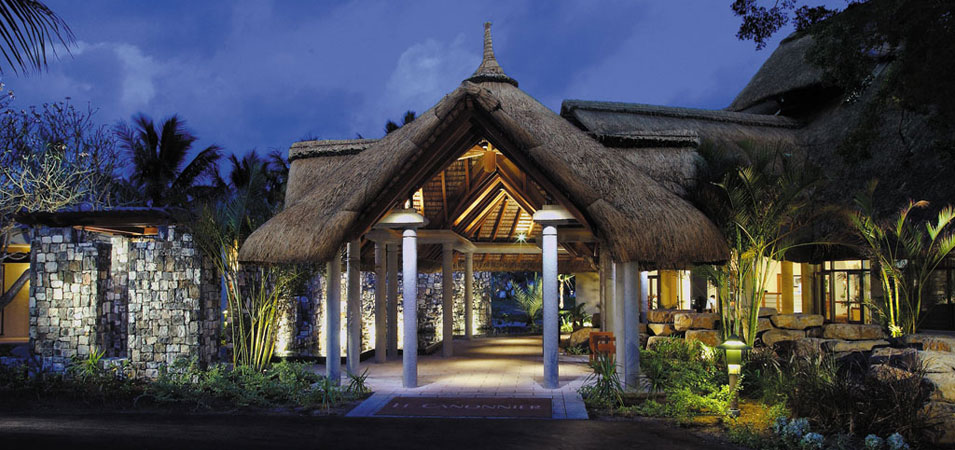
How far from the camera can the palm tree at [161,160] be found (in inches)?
919

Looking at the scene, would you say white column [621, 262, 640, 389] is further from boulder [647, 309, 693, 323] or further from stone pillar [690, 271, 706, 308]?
stone pillar [690, 271, 706, 308]

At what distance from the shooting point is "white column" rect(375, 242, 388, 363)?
14.0 meters

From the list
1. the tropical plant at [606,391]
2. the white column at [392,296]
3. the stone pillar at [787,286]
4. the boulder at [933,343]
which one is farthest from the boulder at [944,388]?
the stone pillar at [787,286]

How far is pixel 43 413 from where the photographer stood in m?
9.15

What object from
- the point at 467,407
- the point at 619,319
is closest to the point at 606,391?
the point at 467,407

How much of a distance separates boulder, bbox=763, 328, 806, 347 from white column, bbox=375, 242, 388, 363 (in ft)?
23.4

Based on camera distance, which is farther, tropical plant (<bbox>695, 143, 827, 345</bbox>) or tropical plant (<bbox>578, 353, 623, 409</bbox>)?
→ tropical plant (<bbox>695, 143, 827, 345</bbox>)

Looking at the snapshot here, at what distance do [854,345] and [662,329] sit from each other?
3928 millimetres

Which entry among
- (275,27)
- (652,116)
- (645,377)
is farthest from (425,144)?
(275,27)

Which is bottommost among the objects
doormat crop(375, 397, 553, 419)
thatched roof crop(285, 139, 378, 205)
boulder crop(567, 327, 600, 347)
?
doormat crop(375, 397, 553, 419)

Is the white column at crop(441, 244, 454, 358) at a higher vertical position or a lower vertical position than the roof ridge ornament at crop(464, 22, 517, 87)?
lower

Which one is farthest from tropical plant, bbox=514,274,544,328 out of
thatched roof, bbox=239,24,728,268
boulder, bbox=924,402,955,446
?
boulder, bbox=924,402,955,446

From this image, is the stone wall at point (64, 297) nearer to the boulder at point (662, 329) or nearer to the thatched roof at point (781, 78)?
the boulder at point (662, 329)

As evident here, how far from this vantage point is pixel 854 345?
11.7 metres
